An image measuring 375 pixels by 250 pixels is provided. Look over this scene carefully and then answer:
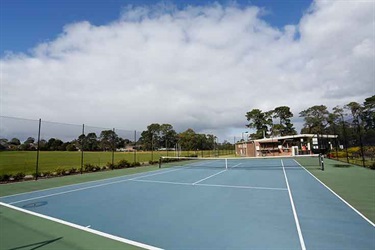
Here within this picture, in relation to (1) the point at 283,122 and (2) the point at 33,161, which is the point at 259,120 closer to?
(1) the point at 283,122

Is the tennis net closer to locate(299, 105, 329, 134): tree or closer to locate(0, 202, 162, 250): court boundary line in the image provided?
locate(0, 202, 162, 250): court boundary line

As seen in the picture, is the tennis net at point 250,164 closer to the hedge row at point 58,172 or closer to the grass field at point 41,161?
the grass field at point 41,161

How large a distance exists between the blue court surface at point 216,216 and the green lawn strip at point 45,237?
35 cm

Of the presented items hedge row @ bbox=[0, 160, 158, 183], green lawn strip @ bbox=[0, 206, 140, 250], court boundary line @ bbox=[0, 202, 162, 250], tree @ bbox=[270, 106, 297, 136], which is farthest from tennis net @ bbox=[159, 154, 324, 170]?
tree @ bbox=[270, 106, 297, 136]

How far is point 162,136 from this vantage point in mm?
95312

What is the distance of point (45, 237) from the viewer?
5.14 meters

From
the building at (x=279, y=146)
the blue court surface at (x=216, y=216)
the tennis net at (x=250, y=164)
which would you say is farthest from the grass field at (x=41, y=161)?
the building at (x=279, y=146)

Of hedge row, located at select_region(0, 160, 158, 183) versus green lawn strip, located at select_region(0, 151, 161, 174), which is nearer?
hedge row, located at select_region(0, 160, 158, 183)

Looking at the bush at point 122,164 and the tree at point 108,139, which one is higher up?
the tree at point 108,139

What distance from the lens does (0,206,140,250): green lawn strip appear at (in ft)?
15.3

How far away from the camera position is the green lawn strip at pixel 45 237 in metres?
4.66

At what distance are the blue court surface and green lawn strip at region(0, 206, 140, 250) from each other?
351 millimetres

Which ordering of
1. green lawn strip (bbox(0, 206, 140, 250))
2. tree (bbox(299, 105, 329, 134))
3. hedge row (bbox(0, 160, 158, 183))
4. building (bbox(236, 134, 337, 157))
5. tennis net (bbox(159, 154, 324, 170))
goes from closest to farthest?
green lawn strip (bbox(0, 206, 140, 250)) < hedge row (bbox(0, 160, 158, 183)) < tennis net (bbox(159, 154, 324, 170)) < building (bbox(236, 134, 337, 157)) < tree (bbox(299, 105, 329, 134))

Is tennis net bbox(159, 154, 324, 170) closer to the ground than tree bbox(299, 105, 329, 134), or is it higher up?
closer to the ground
